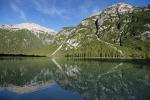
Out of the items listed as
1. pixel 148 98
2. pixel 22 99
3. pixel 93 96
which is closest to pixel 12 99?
pixel 22 99

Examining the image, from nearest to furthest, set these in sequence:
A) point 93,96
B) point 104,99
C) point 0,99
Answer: point 0,99 < point 104,99 < point 93,96

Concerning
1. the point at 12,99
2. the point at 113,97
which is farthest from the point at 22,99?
the point at 113,97

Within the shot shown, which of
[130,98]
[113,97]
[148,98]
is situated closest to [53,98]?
[113,97]

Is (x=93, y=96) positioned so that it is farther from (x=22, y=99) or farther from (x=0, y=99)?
(x=0, y=99)

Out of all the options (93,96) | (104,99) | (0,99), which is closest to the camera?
(0,99)

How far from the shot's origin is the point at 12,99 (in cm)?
4066

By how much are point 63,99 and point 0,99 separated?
12039 millimetres

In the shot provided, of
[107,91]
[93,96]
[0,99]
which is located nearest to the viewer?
[0,99]

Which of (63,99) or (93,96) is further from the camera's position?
(93,96)

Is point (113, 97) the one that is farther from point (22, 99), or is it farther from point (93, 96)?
point (22, 99)

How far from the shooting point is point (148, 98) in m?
40.7

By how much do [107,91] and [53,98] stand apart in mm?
14988

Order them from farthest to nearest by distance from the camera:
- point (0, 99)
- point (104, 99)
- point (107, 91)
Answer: point (107, 91) → point (104, 99) → point (0, 99)

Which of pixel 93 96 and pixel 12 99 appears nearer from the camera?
pixel 12 99
